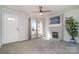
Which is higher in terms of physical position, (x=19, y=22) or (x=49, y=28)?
(x=19, y=22)

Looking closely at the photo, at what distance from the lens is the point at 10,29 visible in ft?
20.0

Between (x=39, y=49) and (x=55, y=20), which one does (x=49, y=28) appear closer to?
(x=55, y=20)

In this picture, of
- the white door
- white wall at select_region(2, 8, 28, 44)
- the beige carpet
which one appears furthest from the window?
the white door

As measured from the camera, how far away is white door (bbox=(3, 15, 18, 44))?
18.8 feet

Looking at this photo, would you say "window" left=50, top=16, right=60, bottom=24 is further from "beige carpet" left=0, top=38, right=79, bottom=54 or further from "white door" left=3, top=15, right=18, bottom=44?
"white door" left=3, top=15, right=18, bottom=44

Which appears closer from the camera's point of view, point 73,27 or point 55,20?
point 73,27

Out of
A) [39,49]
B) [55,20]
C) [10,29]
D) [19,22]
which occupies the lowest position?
[39,49]

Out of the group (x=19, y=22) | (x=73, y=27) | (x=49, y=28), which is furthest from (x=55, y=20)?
(x=19, y=22)

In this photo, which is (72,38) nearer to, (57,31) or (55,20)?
(57,31)

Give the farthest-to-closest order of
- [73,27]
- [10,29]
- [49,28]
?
[49,28] < [10,29] < [73,27]

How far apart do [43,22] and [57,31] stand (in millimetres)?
2821

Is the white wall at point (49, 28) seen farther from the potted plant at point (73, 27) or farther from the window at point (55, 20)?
the potted plant at point (73, 27)

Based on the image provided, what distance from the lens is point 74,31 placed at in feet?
19.0
